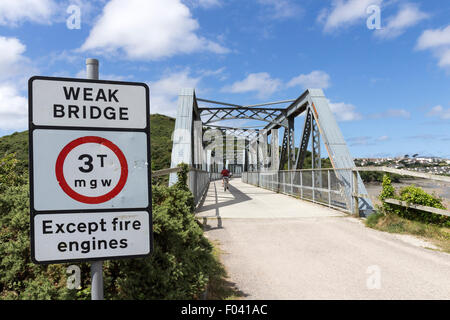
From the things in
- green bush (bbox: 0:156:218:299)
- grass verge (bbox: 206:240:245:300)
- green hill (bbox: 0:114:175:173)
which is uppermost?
green hill (bbox: 0:114:175:173)

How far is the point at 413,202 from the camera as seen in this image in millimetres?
7016

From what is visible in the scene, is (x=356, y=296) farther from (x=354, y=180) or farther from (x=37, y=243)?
(x=354, y=180)

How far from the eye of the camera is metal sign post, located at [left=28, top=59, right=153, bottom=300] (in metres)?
1.62

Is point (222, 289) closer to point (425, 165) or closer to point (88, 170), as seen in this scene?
point (88, 170)

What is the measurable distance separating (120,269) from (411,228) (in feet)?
21.0

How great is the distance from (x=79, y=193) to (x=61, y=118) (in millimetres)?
394

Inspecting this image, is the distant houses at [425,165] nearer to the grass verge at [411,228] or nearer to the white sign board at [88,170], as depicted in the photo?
the grass verge at [411,228]

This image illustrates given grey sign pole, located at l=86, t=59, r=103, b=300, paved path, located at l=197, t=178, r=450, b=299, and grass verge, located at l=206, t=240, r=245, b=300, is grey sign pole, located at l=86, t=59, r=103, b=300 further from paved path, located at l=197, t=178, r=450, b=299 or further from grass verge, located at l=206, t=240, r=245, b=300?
paved path, located at l=197, t=178, r=450, b=299

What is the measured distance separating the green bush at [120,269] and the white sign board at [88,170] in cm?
90

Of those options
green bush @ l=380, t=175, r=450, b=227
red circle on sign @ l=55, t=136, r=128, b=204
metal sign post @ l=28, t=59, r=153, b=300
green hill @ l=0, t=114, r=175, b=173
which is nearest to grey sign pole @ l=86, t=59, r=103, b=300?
metal sign post @ l=28, t=59, r=153, b=300

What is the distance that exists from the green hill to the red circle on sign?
37.2 m

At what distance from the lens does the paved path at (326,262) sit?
380cm

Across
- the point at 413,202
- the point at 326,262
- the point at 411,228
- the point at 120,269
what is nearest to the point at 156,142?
the point at 413,202

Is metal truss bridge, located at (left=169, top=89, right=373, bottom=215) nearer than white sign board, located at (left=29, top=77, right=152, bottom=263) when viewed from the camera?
No
